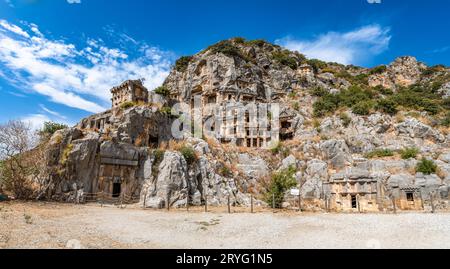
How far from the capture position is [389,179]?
33938 mm

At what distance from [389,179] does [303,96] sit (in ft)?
110

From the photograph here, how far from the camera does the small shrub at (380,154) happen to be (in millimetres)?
38594

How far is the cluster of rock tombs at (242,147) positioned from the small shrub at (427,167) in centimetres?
65

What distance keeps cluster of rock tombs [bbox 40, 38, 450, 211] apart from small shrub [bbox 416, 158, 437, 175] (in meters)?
0.65

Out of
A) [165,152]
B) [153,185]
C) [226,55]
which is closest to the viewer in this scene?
[153,185]

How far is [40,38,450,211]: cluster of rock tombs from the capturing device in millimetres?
29297

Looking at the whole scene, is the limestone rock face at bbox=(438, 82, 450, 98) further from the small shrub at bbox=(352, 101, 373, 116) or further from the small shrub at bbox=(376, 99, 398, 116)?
the small shrub at bbox=(352, 101, 373, 116)

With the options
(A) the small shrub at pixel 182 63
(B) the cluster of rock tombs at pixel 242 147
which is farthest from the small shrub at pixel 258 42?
(A) the small shrub at pixel 182 63

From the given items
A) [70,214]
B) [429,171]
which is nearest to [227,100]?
[429,171]

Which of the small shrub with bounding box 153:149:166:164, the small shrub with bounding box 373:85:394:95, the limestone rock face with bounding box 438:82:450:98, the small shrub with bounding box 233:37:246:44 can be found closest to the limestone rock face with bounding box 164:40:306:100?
the small shrub with bounding box 233:37:246:44

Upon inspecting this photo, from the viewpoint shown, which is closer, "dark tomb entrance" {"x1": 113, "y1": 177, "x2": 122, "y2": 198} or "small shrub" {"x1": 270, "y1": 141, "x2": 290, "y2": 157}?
"dark tomb entrance" {"x1": 113, "y1": 177, "x2": 122, "y2": 198}

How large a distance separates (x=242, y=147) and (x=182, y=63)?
37.6 metres
